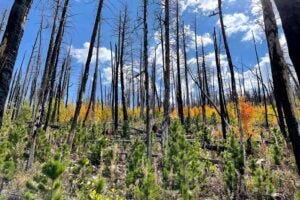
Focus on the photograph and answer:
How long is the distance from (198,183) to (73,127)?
19.8 ft

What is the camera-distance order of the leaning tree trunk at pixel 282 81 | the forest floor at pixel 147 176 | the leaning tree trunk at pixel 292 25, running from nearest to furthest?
the leaning tree trunk at pixel 292 25
the leaning tree trunk at pixel 282 81
the forest floor at pixel 147 176

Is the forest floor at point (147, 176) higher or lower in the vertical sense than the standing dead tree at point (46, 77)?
lower

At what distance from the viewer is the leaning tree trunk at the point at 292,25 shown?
2693 mm

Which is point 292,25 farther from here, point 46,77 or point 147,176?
point 46,77

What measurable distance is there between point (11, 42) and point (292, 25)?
3.07 metres

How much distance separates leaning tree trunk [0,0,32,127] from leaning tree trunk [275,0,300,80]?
2968mm

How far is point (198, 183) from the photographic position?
8852 millimetres

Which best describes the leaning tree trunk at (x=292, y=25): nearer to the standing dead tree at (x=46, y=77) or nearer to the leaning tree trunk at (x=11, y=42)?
the leaning tree trunk at (x=11, y=42)

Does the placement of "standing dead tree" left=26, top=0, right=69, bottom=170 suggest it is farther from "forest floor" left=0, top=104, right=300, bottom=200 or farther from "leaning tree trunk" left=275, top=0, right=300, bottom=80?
"leaning tree trunk" left=275, top=0, right=300, bottom=80

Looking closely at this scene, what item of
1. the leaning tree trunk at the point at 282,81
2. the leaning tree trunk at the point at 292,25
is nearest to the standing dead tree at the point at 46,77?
the leaning tree trunk at the point at 282,81

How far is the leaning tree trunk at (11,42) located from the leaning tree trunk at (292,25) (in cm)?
297

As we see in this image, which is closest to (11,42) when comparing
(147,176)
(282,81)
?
(282,81)

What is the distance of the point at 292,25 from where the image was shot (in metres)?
2.74

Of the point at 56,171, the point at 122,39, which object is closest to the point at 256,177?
the point at 56,171
